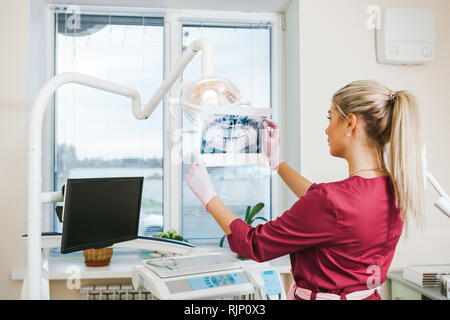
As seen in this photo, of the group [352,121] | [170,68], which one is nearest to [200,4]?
[170,68]

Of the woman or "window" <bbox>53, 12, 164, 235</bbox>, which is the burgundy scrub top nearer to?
the woman

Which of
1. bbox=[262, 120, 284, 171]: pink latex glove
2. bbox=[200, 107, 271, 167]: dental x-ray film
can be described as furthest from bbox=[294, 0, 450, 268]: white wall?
bbox=[200, 107, 271, 167]: dental x-ray film

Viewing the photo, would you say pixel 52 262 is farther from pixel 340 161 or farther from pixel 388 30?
pixel 388 30

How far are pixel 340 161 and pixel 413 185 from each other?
1.18m

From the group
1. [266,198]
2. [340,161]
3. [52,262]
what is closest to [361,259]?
[340,161]

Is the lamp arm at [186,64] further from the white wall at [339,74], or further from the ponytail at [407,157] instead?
the white wall at [339,74]

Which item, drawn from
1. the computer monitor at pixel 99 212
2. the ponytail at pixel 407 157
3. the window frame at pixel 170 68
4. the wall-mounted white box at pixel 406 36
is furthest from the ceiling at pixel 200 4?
the ponytail at pixel 407 157

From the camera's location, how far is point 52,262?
2.21 metres

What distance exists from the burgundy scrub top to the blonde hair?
51 millimetres

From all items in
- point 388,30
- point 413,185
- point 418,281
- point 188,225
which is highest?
point 388,30

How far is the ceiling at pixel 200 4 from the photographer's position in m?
2.30

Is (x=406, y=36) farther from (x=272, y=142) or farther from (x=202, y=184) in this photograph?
(x=202, y=184)

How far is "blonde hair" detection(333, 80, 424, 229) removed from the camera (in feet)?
3.31

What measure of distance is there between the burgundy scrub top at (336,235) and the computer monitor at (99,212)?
385 mm
